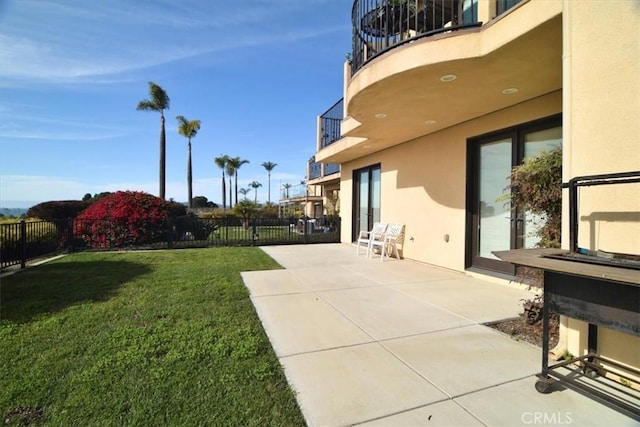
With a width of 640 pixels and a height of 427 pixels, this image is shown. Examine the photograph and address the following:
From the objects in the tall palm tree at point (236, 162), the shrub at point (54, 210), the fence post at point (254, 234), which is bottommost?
the fence post at point (254, 234)

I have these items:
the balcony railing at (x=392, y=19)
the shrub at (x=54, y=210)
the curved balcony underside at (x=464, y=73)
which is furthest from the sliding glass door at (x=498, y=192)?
the shrub at (x=54, y=210)

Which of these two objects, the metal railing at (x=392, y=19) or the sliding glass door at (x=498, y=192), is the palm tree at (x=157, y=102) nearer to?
the metal railing at (x=392, y=19)

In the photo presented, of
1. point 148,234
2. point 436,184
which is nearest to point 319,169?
point 148,234

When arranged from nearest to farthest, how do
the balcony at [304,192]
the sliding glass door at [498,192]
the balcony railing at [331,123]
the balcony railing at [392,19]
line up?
the balcony railing at [392,19] < the sliding glass door at [498,192] < the balcony railing at [331,123] < the balcony at [304,192]

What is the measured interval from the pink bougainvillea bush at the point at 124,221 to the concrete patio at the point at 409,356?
6728mm

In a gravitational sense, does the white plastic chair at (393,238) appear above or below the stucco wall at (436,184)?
below

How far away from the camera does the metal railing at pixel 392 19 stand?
186 inches

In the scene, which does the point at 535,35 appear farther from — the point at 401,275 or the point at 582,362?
the point at 401,275

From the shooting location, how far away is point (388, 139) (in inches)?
313

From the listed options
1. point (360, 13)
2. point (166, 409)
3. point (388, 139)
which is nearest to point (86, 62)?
point (360, 13)

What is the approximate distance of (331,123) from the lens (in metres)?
11.6

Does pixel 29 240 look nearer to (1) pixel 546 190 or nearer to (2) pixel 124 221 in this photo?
(2) pixel 124 221

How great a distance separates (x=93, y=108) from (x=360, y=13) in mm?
10271

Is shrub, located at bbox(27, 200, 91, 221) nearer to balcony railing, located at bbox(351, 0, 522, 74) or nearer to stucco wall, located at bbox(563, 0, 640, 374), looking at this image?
balcony railing, located at bbox(351, 0, 522, 74)
